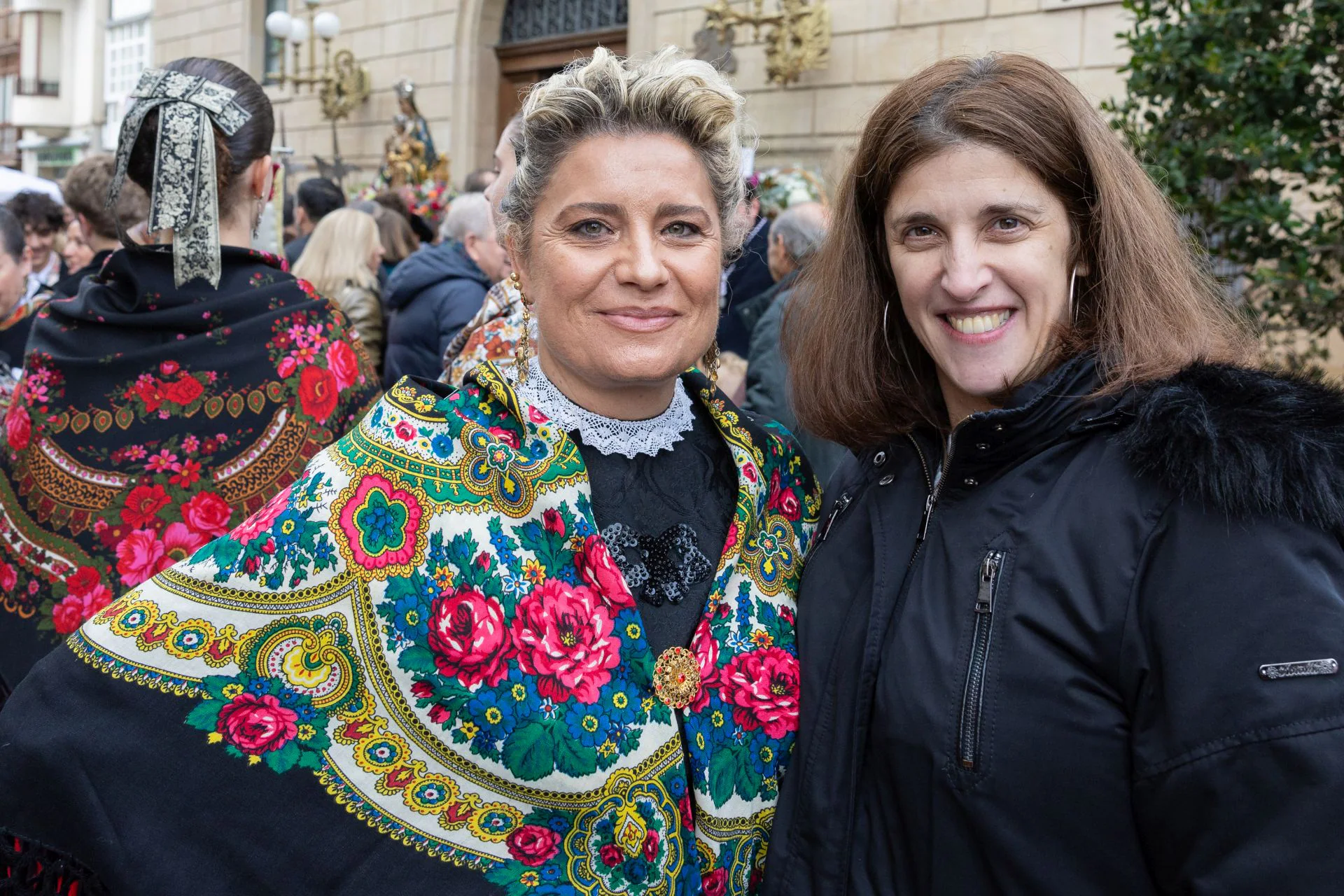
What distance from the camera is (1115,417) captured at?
5.73 ft

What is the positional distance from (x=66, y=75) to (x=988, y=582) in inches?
1186

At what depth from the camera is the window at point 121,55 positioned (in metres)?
22.9

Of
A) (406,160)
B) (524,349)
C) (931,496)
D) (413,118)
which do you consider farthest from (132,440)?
(413,118)

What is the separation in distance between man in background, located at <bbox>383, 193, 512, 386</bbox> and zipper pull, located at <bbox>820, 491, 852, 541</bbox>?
10.2 ft

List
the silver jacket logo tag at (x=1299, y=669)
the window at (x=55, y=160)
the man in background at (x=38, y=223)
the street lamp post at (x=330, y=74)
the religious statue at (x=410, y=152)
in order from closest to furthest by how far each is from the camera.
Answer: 1. the silver jacket logo tag at (x=1299, y=669)
2. the man in background at (x=38, y=223)
3. the religious statue at (x=410, y=152)
4. the street lamp post at (x=330, y=74)
5. the window at (x=55, y=160)

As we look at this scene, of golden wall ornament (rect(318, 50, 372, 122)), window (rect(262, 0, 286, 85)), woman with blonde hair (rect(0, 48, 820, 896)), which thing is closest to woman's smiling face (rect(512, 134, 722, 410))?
woman with blonde hair (rect(0, 48, 820, 896))

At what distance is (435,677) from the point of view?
1.88 metres

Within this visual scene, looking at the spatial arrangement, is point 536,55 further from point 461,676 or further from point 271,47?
point 461,676

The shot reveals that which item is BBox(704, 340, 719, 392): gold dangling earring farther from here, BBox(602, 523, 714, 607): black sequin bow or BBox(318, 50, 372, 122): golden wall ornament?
BBox(318, 50, 372, 122): golden wall ornament

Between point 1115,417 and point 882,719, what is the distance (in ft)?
1.79

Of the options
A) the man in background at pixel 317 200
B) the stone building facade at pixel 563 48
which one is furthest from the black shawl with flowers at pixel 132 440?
the man in background at pixel 317 200

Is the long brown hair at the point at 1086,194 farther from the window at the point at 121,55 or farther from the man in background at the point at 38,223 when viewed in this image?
the window at the point at 121,55

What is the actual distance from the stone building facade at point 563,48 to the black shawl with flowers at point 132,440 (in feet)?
11.7

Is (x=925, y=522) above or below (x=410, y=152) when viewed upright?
below
